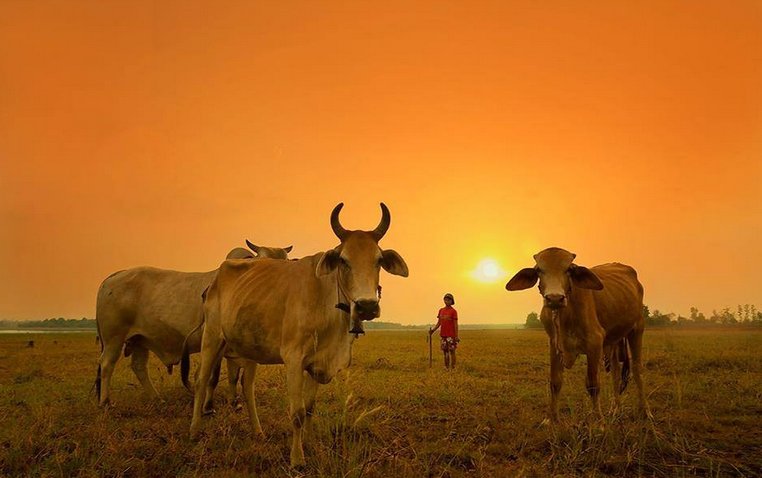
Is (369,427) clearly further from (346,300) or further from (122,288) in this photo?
(122,288)

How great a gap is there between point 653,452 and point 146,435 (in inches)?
244

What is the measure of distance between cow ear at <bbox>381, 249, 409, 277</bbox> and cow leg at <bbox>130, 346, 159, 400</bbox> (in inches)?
251

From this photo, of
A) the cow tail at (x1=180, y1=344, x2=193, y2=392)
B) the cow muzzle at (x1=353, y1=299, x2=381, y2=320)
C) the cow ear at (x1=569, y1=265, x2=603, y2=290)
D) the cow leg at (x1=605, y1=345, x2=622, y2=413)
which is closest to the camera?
the cow muzzle at (x1=353, y1=299, x2=381, y2=320)

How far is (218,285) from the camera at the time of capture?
7.46 m

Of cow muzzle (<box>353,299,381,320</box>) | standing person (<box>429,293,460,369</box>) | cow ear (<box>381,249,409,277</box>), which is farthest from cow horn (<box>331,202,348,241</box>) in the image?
standing person (<box>429,293,460,369</box>)

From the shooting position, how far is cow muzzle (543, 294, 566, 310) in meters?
7.21

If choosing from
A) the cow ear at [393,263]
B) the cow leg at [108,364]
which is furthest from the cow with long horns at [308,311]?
the cow leg at [108,364]

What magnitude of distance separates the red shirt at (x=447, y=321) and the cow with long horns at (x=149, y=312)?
306 inches

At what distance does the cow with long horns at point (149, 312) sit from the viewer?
9617mm

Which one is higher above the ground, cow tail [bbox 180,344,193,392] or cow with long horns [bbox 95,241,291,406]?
cow with long horns [bbox 95,241,291,406]

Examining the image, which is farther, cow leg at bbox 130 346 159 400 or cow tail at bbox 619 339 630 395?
cow leg at bbox 130 346 159 400

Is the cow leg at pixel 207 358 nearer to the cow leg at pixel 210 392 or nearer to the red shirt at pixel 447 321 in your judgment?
the cow leg at pixel 210 392

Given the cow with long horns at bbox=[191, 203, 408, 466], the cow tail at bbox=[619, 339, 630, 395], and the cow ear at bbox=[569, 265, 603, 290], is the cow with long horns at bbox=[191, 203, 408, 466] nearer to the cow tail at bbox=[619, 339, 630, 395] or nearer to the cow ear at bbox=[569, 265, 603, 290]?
the cow ear at bbox=[569, 265, 603, 290]

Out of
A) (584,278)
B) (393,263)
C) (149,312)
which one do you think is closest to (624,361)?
(584,278)
